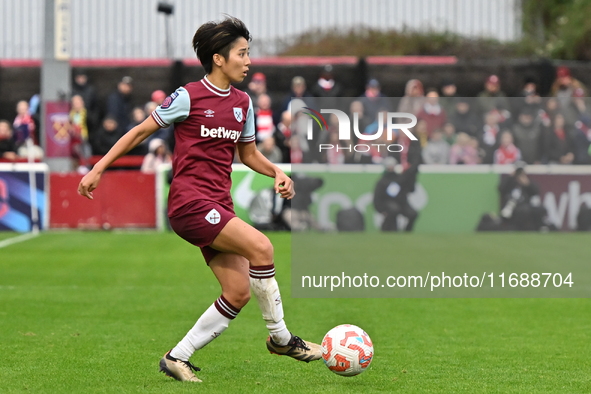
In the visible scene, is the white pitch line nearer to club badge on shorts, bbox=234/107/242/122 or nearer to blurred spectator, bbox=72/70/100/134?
blurred spectator, bbox=72/70/100/134

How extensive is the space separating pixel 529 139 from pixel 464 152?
1257 mm

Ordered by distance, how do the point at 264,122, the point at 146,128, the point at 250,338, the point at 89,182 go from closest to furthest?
the point at 89,182
the point at 146,128
the point at 250,338
the point at 264,122

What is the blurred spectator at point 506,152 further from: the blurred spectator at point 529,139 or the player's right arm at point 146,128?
the player's right arm at point 146,128

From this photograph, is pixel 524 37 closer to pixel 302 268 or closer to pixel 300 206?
pixel 300 206

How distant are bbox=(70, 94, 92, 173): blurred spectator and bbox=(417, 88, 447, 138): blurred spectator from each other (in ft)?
22.3

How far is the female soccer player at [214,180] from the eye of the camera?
5410mm

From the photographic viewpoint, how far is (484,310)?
29.5ft

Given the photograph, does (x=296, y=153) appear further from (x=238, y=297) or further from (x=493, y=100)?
(x=238, y=297)

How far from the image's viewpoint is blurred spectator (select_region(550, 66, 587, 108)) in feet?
61.4

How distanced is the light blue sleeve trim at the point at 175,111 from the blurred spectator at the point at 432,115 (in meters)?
12.8

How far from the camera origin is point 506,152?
18.1m

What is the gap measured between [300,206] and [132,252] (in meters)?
4.49

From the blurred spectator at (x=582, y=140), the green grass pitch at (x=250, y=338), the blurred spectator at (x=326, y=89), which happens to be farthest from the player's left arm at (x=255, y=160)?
the blurred spectator at (x=582, y=140)

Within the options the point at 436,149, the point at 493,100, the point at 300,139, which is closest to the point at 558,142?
the point at 493,100
